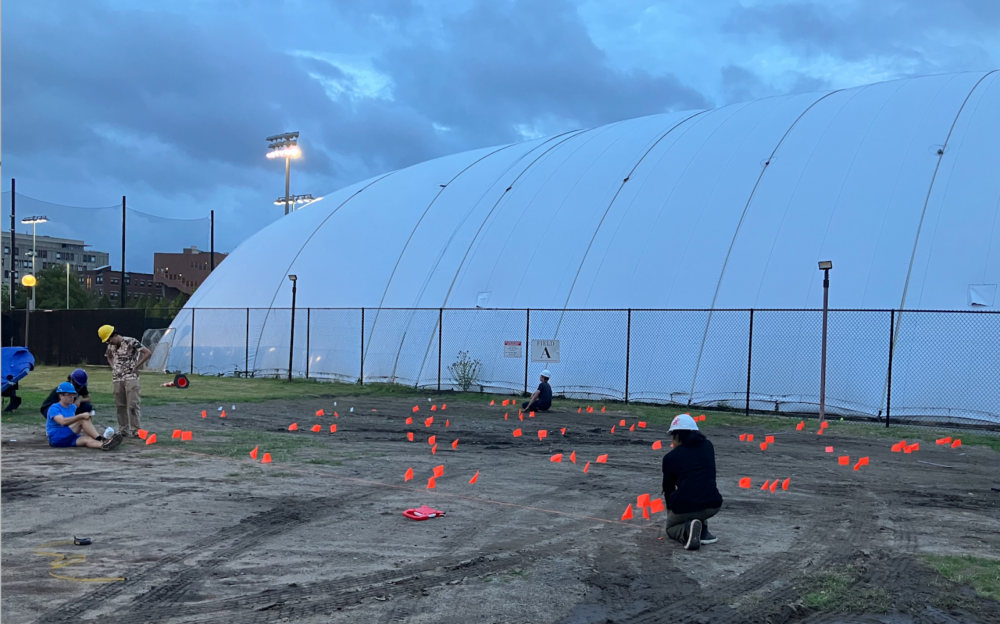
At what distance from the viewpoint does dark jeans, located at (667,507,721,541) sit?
643cm

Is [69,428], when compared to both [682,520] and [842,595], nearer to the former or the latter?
[682,520]

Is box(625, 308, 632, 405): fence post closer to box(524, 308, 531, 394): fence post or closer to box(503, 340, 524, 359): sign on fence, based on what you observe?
box(524, 308, 531, 394): fence post

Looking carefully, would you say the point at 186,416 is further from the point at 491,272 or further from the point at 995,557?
the point at 995,557

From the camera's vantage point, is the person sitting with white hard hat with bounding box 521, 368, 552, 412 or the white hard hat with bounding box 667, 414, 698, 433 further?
the person sitting with white hard hat with bounding box 521, 368, 552, 412

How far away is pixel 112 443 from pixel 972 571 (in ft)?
32.6

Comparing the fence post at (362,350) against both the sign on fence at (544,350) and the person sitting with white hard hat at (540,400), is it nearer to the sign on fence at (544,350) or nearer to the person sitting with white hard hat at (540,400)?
the sign on fence at (544,350)

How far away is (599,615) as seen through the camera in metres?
4.85

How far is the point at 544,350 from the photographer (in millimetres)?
21797

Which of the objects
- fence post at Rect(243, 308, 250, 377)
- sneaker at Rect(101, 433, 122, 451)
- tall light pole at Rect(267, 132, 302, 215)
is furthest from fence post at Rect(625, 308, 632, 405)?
tall light pole at Rect(267, 132, 302, 215)

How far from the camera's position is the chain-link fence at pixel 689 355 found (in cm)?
1642

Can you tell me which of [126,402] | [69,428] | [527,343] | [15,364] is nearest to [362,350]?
[527,343]

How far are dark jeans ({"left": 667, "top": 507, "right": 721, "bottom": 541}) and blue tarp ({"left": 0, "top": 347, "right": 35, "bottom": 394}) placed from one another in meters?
12.1

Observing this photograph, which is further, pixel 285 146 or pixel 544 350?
pixel 285 146

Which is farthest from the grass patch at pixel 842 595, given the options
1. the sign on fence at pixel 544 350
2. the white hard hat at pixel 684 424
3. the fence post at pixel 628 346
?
the sign on fence at pixel 544 350
